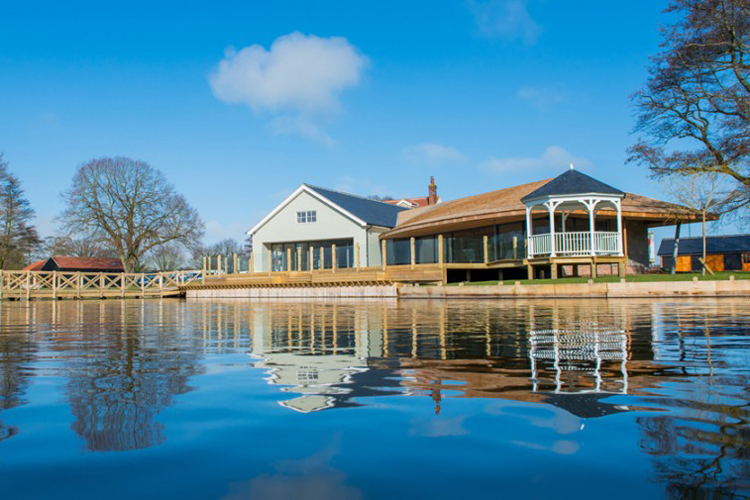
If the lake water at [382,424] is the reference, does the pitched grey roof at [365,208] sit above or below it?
above

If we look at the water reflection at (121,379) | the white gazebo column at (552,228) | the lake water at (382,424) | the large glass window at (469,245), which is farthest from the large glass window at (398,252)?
the lake water at (382,424)

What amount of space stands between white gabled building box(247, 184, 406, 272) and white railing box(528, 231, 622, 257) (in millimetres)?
14605

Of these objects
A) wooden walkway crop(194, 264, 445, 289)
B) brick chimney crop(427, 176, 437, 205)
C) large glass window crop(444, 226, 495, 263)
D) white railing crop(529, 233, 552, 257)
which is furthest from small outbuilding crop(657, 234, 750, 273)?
wooden walkway crop(194, 264, 445, 289)

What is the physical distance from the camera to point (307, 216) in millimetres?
41156

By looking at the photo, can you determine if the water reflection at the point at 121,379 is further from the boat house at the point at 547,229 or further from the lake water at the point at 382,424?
Answer: the boat house at the point at 547,229

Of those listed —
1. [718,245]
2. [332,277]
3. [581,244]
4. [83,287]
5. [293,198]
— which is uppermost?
[293,198]

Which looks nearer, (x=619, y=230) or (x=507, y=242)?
(x=619, y=230)

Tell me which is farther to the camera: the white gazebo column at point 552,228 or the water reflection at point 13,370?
the white gazebo column at point 552,228

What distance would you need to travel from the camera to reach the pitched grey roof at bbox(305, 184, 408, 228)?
39.8 metres

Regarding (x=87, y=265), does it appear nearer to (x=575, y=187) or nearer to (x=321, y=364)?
(x=575, y=187)

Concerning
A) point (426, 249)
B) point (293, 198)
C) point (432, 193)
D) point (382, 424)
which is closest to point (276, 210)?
point (293, 198)

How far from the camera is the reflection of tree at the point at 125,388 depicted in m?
2.96

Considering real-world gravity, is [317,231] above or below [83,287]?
above

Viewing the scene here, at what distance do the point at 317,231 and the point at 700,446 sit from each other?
38.6m
